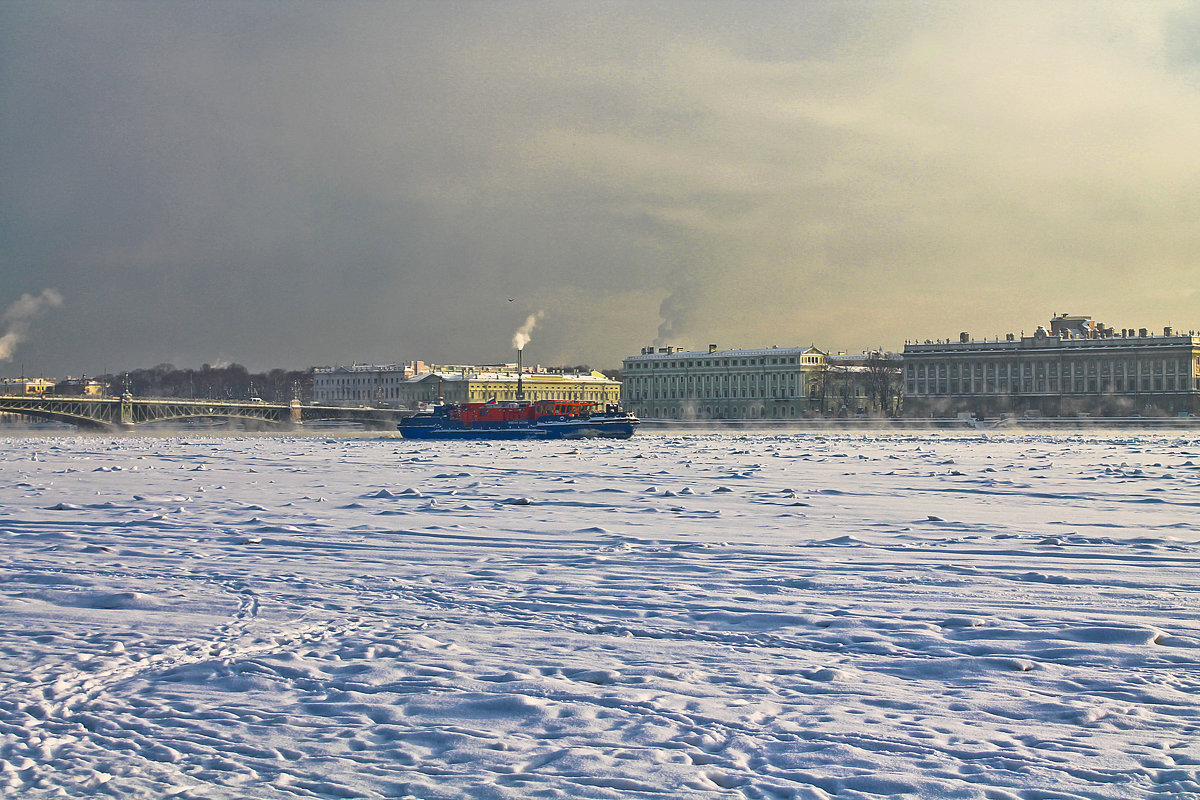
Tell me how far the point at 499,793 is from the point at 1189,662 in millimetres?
4143

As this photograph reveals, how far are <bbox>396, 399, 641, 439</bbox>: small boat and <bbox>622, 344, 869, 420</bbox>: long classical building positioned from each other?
2865 inches

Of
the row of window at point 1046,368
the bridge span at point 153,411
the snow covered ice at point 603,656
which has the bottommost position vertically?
the snow covered ice at point 603,656

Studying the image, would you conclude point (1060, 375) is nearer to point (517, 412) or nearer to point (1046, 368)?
point (1046, 368)

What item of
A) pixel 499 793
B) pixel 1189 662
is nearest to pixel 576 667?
pixel 499 793

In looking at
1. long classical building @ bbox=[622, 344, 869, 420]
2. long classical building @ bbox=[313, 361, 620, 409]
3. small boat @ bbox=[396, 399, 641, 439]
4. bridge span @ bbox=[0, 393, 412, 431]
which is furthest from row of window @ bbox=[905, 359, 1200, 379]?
small boat @ bbox=[396, 399, 641, 439]

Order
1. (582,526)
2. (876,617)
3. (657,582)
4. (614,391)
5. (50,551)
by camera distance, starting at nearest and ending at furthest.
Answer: (876,617), (657,582), (50,551), (582,526), (614,391)

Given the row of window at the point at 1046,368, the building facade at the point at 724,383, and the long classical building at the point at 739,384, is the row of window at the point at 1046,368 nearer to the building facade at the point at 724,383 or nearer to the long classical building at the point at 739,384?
the long classical building at the point at 739,384

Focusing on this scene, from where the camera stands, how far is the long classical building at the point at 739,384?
14062cm

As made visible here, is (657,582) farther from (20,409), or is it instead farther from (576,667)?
(20,409)

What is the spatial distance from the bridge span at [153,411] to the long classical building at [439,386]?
163 ft

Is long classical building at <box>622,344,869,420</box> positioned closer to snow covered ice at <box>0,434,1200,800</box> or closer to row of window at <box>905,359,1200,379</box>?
row of window at <box>905,359,1200,379</box>

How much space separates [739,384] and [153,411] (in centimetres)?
8238

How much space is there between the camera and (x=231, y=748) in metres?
5.21

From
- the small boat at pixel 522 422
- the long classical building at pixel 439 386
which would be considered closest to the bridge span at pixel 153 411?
the small boat at pixel 522 422
